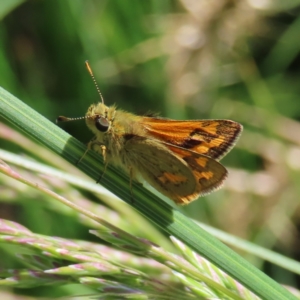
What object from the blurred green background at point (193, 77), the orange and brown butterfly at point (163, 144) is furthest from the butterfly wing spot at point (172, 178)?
the blurred green background at point (193, 77)

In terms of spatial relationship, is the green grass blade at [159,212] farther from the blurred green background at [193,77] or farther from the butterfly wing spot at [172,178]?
the blurred green background at [193,77]

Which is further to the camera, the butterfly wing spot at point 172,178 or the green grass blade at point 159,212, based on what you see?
the butterfly wing spot at point 172,178

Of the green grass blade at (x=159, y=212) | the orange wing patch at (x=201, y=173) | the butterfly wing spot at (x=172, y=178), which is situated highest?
the orange wing patch at (x=201, y=173)

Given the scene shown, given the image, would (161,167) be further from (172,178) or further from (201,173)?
(201,173)

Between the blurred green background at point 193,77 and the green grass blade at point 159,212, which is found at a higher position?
the blurred green background at point 193,77

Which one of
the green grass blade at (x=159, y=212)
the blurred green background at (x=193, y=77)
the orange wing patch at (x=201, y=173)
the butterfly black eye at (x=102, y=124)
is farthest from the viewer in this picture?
the blurred green background at (x=193, y=77)

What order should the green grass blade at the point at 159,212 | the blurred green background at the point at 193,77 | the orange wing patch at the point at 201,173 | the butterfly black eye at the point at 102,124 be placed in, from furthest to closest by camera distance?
the blurred green background at the point at 193,77, the butterfly black eye at the point at 102,124, the orange wing patch at the point at 201,173, the green grass blade at the point at 159,212

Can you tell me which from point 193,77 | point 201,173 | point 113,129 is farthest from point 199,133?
point 193,77

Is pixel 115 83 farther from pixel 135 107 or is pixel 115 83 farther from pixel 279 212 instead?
pixel 279 212

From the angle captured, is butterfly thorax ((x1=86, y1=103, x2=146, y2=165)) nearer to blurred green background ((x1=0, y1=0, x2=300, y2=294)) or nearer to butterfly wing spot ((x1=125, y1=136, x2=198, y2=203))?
butterfly wing spot ((x1=125, y1=136, x2=198, y2=203))
